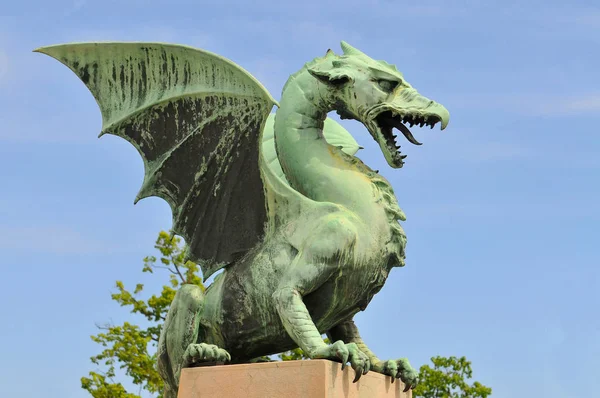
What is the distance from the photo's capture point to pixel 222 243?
22.0 feet

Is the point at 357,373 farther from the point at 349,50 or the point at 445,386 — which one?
the point at 445,386

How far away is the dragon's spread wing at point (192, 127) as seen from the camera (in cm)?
661

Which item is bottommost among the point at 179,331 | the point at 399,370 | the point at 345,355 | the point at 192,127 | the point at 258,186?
the point at 345,355

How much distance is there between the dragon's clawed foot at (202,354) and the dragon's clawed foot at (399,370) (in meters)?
1.04

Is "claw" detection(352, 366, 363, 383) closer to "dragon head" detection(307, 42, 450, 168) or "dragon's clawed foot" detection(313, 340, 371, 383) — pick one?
"dragon's clawed foot" detection(313, 340, 371, 383)

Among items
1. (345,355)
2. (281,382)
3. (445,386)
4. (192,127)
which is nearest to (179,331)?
(281,382)

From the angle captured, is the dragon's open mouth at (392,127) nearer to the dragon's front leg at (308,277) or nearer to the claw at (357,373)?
the dragon's front leg at (308,277)

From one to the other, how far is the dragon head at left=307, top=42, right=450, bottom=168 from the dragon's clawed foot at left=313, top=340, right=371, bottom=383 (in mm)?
1439

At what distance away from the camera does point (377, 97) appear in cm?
650

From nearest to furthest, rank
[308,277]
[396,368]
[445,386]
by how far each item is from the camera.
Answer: [308,277], [396,368], [445,386]

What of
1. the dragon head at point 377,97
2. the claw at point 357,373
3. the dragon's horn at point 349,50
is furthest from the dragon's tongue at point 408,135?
the claw at point 357,373

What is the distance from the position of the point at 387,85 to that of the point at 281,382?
2202 millimetres

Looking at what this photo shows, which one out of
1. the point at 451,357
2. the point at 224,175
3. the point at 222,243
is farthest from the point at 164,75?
the point at 451,357

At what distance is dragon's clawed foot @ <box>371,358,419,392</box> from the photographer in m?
6.28
